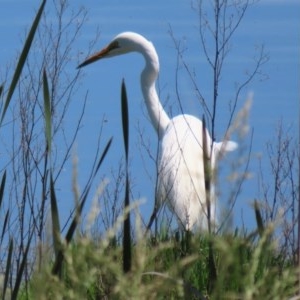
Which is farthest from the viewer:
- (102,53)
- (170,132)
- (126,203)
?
(102,53)

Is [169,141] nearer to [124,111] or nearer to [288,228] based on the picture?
[288,228]

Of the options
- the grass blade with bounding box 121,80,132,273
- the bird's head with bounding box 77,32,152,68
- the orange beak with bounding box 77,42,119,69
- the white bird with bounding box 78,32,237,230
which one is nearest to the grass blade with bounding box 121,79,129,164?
the grass blade with bounding box 121,80,132,273

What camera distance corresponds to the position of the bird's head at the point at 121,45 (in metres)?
10.5

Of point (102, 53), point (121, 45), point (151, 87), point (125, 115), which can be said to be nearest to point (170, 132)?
point (151, 87)

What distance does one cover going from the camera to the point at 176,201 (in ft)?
24.7

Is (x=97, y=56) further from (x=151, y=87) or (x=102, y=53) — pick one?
(x=151, y=87)

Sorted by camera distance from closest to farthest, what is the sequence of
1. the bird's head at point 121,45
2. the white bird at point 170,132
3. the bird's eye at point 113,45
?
the white bird at point 170,132, the bird's head at point 121,45, the bird's eye at point 113,45

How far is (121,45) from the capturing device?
34.7 feet

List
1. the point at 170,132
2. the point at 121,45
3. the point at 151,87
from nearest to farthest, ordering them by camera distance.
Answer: the point at 170,132, the point at 151,87, the point at 121,45

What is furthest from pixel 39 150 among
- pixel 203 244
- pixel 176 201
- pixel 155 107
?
pixel 155 107

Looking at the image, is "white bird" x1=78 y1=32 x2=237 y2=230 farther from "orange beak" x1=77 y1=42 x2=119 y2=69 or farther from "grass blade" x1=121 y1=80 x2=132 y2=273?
"grass blade" x1=121 y1=80 x2=132 y2=273

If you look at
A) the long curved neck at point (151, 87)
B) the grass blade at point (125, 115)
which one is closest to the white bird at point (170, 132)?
the long curved neck at point (151, 87)

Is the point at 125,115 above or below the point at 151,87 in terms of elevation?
below

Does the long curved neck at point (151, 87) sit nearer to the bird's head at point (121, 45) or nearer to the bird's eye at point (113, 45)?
the bird's head at point (121, 45)
